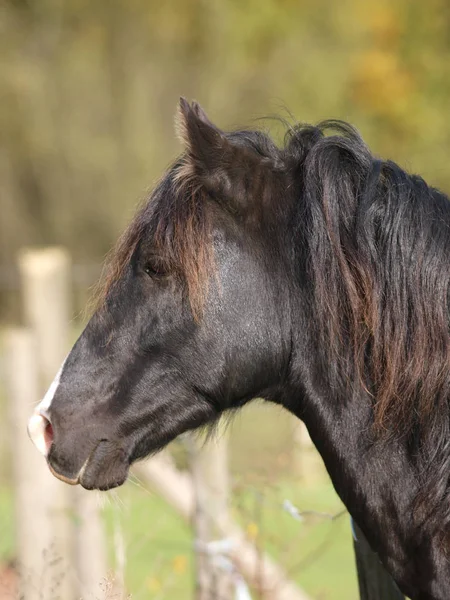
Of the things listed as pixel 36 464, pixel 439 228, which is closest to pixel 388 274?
pixel 439 228

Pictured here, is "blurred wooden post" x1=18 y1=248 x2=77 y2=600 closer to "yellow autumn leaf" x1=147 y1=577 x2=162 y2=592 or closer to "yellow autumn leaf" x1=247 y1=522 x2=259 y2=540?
"yellow autumn leaf" x1=147 y1=577 x2=162 y2=592

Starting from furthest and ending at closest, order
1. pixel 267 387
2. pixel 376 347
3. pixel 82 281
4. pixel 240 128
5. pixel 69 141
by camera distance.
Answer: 1. pixel 69 141
2. pixel 82 281
3. pixel 240 128
4. pixel 267 387
5. pixel 376 347

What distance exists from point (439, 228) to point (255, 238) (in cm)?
55

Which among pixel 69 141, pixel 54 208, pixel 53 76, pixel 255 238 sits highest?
pixel 255 238

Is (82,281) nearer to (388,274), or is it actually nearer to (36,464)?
(36,464)

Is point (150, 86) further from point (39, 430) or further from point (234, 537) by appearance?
point (39, 430)

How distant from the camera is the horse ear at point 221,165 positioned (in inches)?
98.4

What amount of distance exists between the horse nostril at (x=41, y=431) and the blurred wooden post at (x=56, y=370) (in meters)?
2.23

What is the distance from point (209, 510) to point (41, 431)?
2.24 meters

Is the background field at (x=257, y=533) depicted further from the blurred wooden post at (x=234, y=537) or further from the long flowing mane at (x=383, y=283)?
the long flowing mane at (x=383, y=283)

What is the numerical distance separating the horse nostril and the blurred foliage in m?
14.9

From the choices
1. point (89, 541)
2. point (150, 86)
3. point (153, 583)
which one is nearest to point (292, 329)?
point (153, 583)

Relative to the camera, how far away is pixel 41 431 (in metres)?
2.60

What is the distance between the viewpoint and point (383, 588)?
9.61ft
